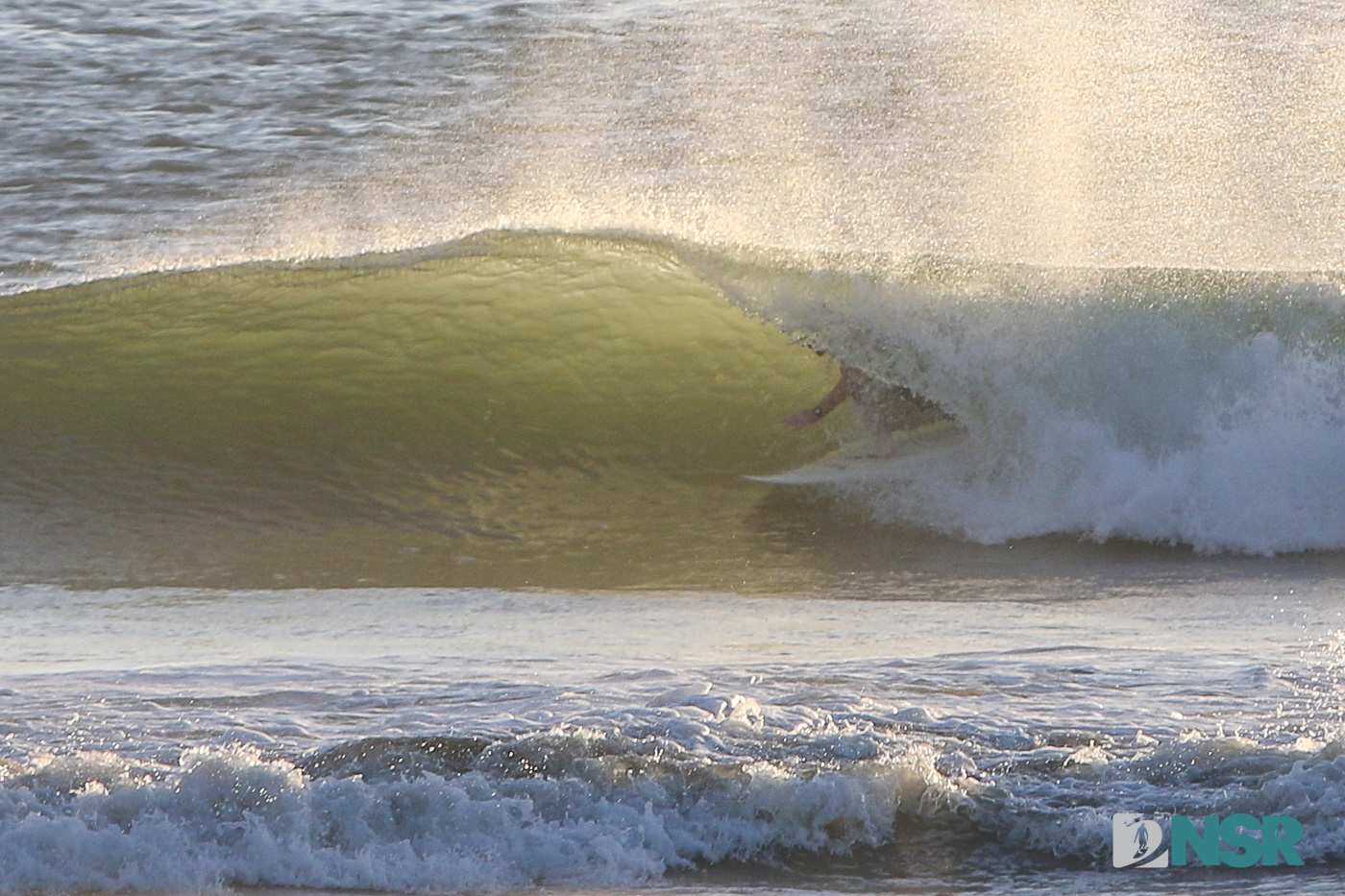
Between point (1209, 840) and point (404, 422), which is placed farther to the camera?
point (404, 422)

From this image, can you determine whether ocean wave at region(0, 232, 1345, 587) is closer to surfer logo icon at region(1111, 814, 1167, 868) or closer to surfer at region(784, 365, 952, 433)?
surfer at region(784, 365, 952, 433)

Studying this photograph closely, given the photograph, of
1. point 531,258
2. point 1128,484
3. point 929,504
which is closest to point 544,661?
point 929,504

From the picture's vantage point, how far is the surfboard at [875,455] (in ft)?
21.1

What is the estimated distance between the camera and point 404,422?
23.1 ft

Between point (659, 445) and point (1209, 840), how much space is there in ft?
13.1

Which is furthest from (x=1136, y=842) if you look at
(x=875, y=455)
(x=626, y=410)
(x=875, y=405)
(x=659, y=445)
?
(x=626, y=410)

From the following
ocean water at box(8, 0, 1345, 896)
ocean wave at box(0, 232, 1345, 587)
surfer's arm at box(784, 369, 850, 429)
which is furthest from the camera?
surfer's arm at box(784, 369, 850, 429)

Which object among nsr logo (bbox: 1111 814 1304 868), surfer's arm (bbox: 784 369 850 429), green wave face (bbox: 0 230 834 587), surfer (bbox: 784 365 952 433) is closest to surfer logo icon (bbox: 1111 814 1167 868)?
nsr logo (bbox: 1111 814 1304 868)

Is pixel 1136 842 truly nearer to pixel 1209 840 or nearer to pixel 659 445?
pixel 1209 840

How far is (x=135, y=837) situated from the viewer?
3150 millimetres

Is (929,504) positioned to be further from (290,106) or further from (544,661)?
(290,106)

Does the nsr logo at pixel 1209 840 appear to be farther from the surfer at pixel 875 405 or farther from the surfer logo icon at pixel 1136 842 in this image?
the surfer at pixel 875 405

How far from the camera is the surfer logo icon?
125 inches

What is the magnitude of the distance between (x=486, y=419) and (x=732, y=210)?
2851mm
